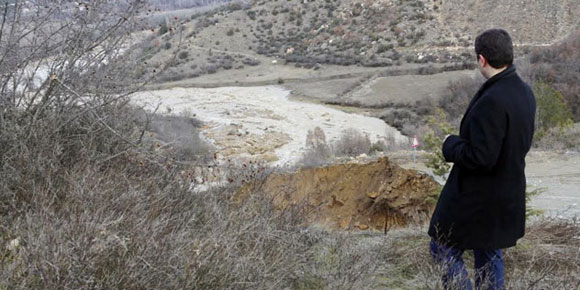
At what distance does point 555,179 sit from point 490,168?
8.93 meters

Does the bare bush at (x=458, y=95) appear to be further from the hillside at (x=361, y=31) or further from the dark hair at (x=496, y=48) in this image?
the dark hair at (x=496, y=48)

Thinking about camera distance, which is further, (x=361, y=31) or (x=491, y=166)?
(x=361, y=31)

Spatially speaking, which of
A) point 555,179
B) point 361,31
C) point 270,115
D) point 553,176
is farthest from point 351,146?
point 361,31

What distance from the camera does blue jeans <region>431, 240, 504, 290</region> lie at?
325 cm

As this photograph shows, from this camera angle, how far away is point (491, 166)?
3.07m

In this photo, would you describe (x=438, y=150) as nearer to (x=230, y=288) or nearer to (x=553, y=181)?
(x=230, y=288)

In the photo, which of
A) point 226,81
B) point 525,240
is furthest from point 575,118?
point 226,81

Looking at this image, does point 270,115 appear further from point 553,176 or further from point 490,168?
point 490,168

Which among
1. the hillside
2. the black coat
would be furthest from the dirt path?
the hillside

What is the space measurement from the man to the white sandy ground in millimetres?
15832

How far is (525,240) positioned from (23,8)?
4.14 meters

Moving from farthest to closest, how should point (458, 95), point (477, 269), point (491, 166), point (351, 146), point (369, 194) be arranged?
point (458, 95) < point (351, 146) < point (369, 194) < point (477, 269) < point (491, 166)

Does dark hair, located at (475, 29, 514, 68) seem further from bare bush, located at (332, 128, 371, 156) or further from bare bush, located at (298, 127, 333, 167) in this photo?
bare bush, located at (332, 128, 371, 156)

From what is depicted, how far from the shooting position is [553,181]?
1100 cm
